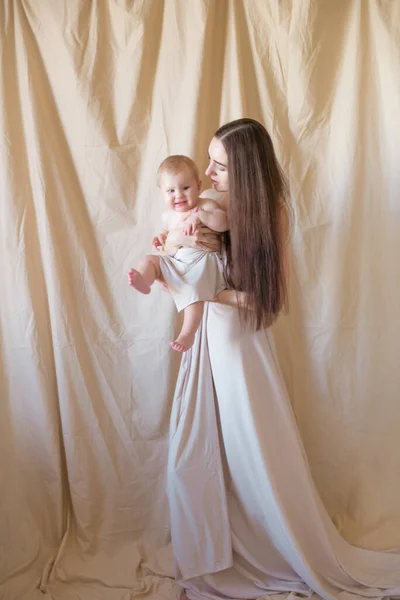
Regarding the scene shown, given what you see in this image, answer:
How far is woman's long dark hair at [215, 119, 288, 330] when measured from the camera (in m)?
1.33

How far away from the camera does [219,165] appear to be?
4.53 ft

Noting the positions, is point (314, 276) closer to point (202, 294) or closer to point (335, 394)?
point (335, 394)

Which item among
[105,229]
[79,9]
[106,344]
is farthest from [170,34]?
[106,344]

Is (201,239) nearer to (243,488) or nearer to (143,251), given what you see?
(143,251)

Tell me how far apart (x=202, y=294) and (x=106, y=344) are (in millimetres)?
558

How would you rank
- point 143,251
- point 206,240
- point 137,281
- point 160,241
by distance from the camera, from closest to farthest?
point 137,281
point 206,240
point 160,241
point 143,251

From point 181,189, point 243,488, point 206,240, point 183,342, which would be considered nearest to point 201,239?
point 206,240

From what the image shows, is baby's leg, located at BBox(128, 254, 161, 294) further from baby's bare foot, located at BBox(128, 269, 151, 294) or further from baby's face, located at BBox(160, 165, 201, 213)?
baby's face, located at BBox(160, 165, 201, 213)

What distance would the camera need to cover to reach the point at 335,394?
180 centimetres

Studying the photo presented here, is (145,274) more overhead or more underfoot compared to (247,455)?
more overhead

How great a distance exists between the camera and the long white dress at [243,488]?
1457 mm

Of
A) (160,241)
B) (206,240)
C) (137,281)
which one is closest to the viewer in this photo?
(137,281)

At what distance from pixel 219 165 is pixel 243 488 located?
35.1 inches

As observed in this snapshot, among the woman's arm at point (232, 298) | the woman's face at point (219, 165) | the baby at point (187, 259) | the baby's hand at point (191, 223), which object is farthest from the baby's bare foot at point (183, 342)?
the woman's face at point (219, 165)
